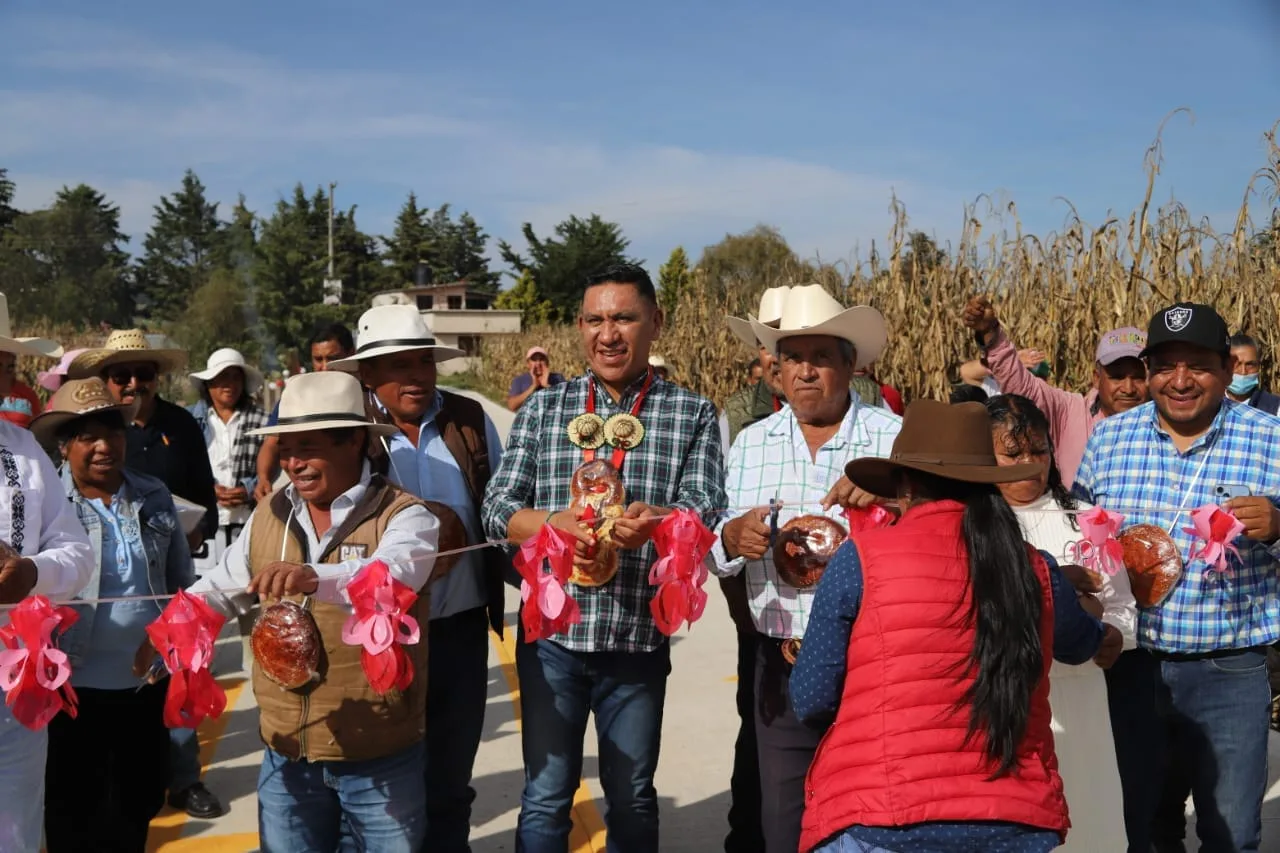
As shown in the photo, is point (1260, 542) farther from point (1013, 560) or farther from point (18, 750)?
point (18, 750)

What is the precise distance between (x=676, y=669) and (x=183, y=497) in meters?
3.63

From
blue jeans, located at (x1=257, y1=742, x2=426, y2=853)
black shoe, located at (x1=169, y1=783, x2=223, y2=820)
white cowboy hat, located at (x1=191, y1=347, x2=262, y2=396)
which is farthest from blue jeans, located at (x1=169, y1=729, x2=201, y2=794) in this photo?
white cowboy hat, located at (x1=191, y1=347, x2=262, y2=396)

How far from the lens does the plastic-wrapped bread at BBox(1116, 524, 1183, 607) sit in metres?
3.76

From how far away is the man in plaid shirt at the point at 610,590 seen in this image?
3.81 metres

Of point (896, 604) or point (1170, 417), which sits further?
point (1170, 417)

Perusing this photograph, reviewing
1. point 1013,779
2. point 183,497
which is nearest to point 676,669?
point 183,497

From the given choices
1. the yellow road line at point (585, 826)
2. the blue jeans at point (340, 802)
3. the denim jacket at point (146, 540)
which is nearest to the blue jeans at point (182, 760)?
the denim jacket at point (146, 540)

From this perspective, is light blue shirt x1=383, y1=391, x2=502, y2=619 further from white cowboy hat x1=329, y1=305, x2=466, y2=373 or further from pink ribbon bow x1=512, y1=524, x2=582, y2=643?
pink ribbon bow x1=512, y1=524, x2=582, y2=643

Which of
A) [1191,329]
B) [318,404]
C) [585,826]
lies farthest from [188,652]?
[1191,329]

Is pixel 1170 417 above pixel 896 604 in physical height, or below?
above

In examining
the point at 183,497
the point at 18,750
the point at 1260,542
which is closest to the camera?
the point at 18,750

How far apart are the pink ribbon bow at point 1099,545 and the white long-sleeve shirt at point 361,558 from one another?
2158 millimetres

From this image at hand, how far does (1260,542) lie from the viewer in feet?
12.2

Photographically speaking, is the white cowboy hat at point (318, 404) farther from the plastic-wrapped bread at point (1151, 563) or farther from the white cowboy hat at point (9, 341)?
the plastic-wrapped bread at point (1151, 563)
